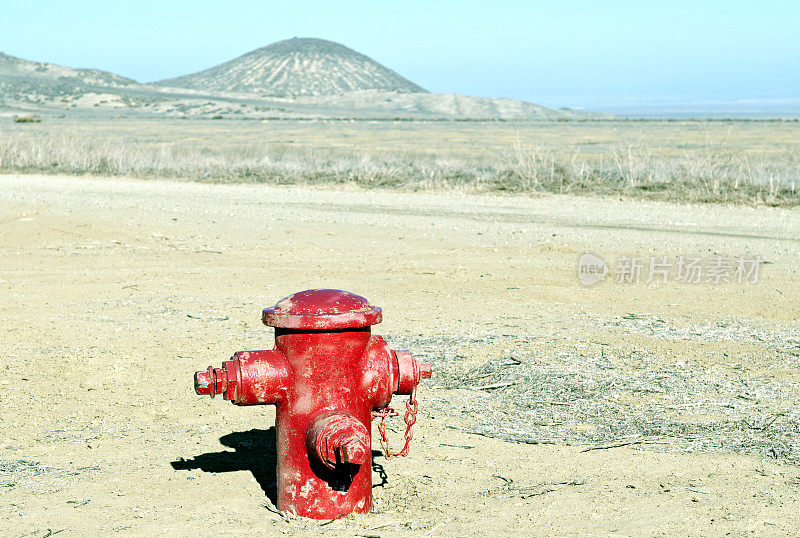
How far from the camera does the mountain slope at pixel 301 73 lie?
157250 millimetres

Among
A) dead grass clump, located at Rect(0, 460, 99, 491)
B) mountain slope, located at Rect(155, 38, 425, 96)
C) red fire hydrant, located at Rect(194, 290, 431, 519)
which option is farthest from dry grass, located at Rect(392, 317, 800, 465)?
mountain slope, located at Rect(155, 38, 425, 96)

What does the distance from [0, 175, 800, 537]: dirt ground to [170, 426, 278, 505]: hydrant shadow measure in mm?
15

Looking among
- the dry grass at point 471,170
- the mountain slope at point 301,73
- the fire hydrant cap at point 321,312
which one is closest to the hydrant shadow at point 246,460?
the fire hydrant cap at point 321,312

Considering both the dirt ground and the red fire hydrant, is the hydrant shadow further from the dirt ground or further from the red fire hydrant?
the red fire hydrant

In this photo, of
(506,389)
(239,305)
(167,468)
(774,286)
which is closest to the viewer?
(167,468)

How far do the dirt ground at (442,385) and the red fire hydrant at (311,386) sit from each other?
120 millimetres

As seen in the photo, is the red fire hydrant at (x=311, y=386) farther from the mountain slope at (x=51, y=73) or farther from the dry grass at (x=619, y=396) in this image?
the mountain slope at (x=51, y=73)

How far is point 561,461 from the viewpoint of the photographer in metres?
4.09

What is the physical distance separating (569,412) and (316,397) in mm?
1832

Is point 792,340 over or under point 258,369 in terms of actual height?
under

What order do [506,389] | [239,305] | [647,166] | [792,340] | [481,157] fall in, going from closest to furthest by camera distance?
[506,389], [792,340], [239,305], [647,166], [481,157]

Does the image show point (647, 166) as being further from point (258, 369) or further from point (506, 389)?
point (258, 369)

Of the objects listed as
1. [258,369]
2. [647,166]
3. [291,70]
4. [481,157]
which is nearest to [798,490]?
[258,369]

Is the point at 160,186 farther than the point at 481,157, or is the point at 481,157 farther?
the point at 481,157
